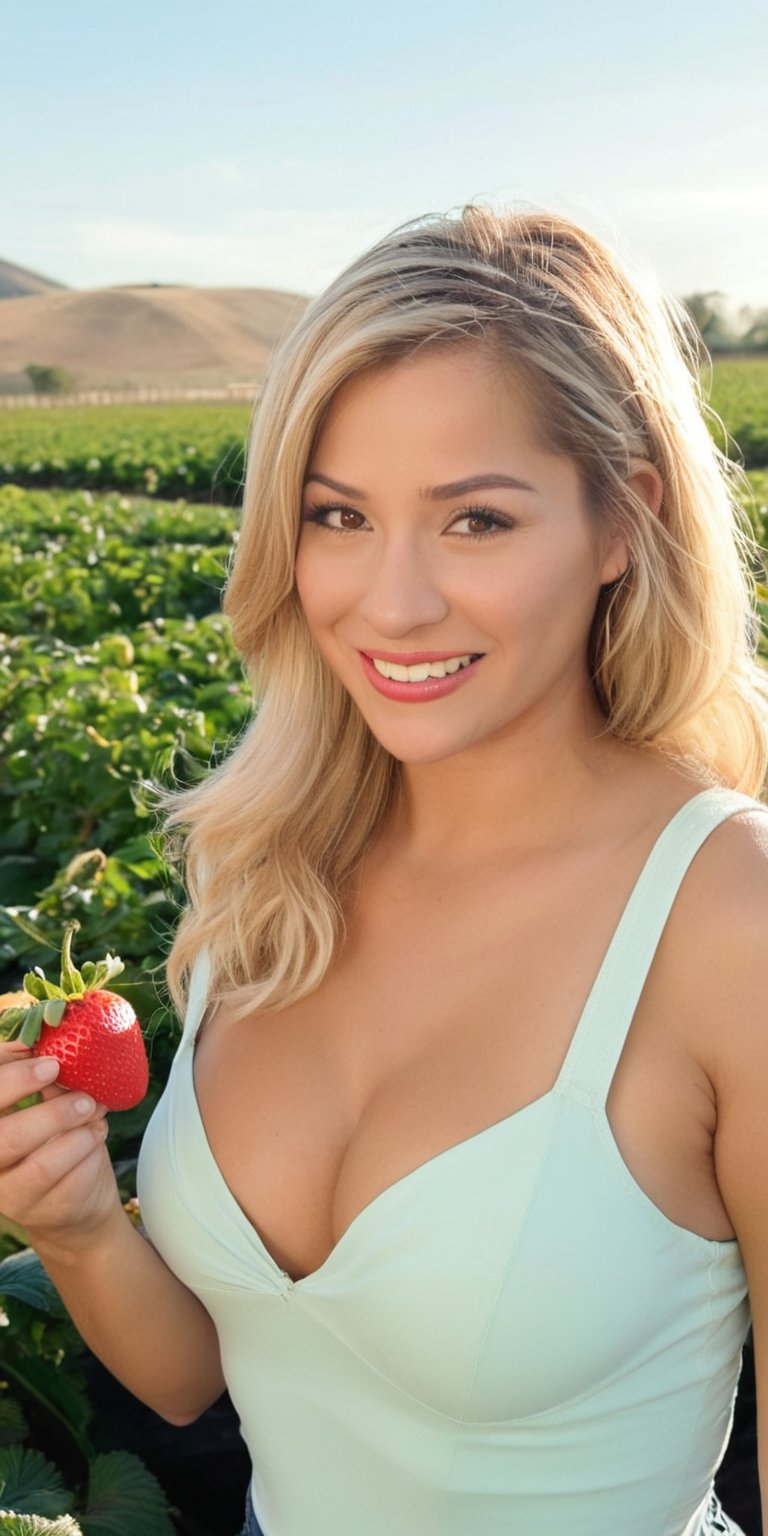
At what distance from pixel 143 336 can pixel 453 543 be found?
9732 centimetres

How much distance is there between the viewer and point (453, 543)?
158cm

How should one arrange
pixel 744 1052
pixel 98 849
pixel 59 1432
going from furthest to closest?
1. pixel 98 849
2. pixel 59 1432
3. pixel 744 1052

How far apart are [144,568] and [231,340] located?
89972mm

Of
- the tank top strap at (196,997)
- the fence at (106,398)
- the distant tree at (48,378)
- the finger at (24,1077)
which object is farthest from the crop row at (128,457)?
the distant tree at (48,378)

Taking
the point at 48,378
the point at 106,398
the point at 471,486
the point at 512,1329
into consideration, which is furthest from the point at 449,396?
the point at 48,378

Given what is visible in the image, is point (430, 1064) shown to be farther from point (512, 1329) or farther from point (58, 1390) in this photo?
point (58, 1390)

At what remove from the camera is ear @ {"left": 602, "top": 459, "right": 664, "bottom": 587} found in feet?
5.46

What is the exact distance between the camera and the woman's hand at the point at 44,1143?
1.49 meters

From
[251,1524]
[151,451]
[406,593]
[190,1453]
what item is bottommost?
[151,451]

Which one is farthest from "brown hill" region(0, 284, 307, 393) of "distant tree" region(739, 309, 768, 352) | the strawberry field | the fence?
the strawberry field

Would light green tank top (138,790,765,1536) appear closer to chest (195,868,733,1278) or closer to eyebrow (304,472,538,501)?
chest (195,868,733,1278)

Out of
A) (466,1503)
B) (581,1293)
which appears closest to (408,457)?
(581,1293)

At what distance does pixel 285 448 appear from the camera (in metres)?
1.67

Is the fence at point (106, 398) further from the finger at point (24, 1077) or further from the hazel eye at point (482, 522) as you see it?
the finger at point (24, 1077)
